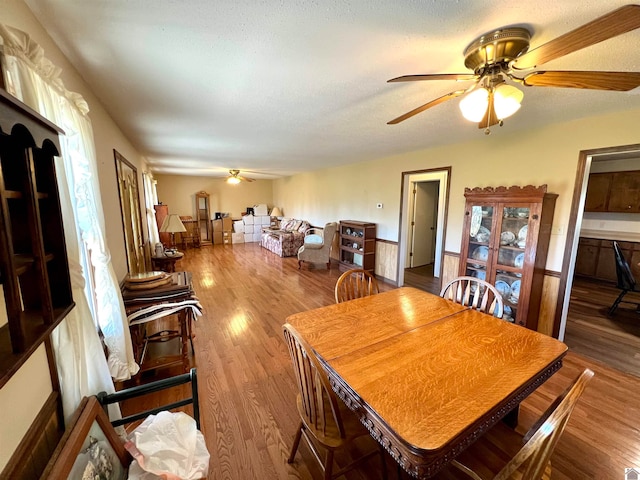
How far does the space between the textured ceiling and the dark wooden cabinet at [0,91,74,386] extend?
73 centimetres

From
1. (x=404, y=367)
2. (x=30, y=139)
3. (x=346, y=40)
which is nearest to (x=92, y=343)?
(x=30, y=139)

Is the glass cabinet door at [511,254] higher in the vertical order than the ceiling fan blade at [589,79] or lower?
lower

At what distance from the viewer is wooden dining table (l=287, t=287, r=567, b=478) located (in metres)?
0.92

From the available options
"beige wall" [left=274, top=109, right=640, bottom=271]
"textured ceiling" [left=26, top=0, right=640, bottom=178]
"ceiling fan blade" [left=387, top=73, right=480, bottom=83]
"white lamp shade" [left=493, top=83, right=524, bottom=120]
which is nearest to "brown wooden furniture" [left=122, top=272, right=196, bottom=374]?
"textured ceiling" [left=26, top=0, right=640, bottom=178]

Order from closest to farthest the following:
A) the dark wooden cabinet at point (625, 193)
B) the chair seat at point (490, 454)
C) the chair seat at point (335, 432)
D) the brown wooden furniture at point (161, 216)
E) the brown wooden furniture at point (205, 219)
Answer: the chair seat at point (335, 432)
the chair seat at point (490, 454)
the dark wooden cabinet at point (625, 193)
the brown wooden furniture at point (161, 216)
the brown wooden furniture at point (205, 219)

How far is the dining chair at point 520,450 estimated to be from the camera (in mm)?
787

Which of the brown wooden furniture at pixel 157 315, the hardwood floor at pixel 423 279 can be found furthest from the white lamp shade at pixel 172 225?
the hardwood floor at pixel 423 279

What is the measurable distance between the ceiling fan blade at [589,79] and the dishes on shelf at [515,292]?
2.16 metres

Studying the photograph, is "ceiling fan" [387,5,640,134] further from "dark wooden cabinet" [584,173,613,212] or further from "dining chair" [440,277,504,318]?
"dark wooden cabinet" [584,173,613,212]

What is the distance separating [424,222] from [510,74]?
456 centimetres

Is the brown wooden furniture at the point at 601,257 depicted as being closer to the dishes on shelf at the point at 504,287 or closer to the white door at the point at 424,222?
the white door at the point at 424,222

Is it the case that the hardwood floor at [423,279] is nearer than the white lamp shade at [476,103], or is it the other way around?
the white lamp shade at [476,103]

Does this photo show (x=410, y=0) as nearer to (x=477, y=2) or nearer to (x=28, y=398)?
(x=477, y=2)

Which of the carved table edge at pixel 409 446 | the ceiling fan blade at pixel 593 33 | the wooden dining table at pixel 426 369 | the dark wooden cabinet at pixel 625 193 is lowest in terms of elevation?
the carved table edge at pixel 409 446
